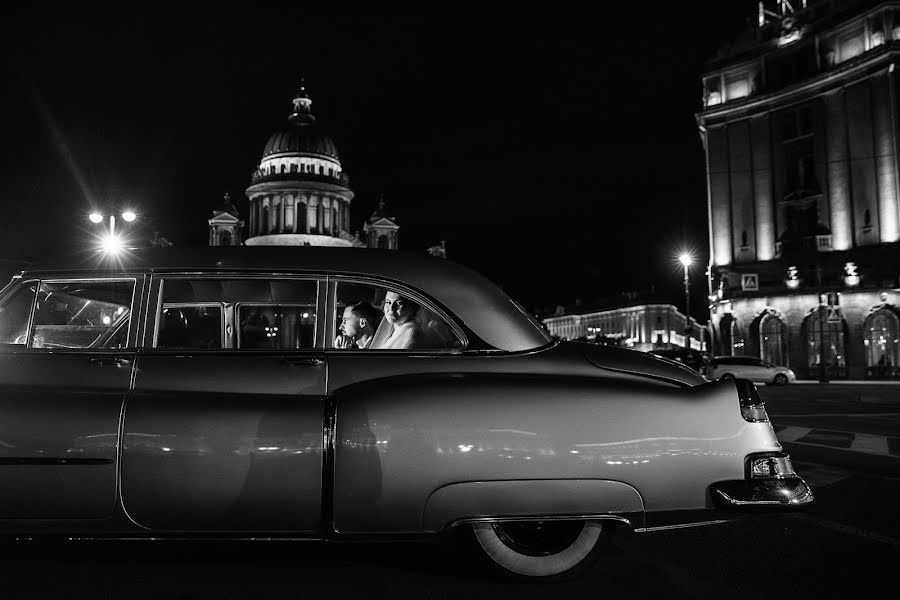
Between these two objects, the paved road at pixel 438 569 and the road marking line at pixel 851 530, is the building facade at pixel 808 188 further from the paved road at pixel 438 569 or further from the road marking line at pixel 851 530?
the paved road at pixel 438 569

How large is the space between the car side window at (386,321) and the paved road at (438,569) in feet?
3.80

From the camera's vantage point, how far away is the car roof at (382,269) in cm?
368

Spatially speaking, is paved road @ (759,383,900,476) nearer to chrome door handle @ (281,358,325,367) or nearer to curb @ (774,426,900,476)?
curb @ (774,426,900,476)

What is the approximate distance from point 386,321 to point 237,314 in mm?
898

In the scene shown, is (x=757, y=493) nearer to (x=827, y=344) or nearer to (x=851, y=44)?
(x=827, y=344)

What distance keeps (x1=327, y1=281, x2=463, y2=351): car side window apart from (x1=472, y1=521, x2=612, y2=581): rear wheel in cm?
97

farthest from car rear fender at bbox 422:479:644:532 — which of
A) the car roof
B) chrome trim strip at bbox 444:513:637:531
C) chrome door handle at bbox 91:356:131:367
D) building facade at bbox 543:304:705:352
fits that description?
building facade at bbox 543:304:705:352

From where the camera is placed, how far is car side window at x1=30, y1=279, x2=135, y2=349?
3902mm

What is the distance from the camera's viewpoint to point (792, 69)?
48656 mm

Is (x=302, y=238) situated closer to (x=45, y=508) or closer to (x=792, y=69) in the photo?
(x=792, y=69)

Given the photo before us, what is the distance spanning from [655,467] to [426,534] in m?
1.09

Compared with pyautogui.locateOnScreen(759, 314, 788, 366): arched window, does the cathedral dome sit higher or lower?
higher

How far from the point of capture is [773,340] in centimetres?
4581

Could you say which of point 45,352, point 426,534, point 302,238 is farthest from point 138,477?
point 302,238
